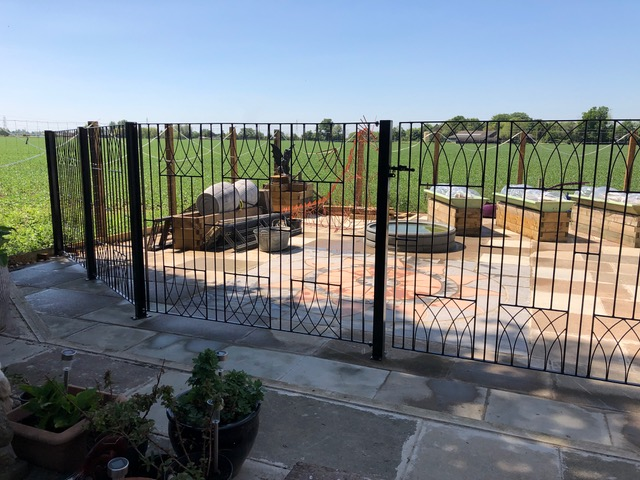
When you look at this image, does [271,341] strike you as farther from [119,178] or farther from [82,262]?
[82,262]

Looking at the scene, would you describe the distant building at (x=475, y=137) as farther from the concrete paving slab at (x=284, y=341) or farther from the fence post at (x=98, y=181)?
the fence post at (x=98, y=181)

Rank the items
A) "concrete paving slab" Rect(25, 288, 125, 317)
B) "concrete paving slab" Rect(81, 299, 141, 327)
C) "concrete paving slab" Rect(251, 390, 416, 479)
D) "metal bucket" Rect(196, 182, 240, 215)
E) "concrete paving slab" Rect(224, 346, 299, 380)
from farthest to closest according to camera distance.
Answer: "metal bucket" Rect(196, 182, 240, 215), "concrete paving slab" Rect(25, 288, 125, 317), "concrete paving slab" Rect(81, 299, 141, 327), "concrete paving slab" Rect(224, 346, 299, 380), "concrete paving slab" Rect(251, 390, 416, 479)

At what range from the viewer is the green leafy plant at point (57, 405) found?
9.74 feet

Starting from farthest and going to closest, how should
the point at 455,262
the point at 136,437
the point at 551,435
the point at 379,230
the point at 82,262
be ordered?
the point at 455,262, the point at 82,262, the point at 379,230, the point at 551,435, the point at 136,437

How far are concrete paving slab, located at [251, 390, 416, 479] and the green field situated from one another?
1.74m

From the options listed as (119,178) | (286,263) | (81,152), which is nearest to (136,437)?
(119,178)

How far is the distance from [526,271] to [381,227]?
4654 mm

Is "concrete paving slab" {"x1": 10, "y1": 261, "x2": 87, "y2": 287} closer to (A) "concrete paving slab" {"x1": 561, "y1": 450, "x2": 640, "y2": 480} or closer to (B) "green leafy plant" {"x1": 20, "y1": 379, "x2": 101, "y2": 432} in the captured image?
(B) "green leafy plant" {"x1": 20, "y1": 379, "x2": 101, "y2": 432}

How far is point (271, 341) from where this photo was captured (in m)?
5.21

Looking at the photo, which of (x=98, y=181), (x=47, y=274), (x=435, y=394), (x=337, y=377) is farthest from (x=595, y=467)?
(x=47, y=274)

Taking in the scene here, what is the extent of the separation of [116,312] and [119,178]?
1578 mm

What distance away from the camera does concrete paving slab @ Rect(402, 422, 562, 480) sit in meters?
2.97

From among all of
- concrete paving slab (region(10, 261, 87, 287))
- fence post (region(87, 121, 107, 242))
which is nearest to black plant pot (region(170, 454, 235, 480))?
fence post (region(87, 121, 107, 242))

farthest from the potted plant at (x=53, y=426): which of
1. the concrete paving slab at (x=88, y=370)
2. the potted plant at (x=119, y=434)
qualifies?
the concrete paving slab at (x=88, y=370)
